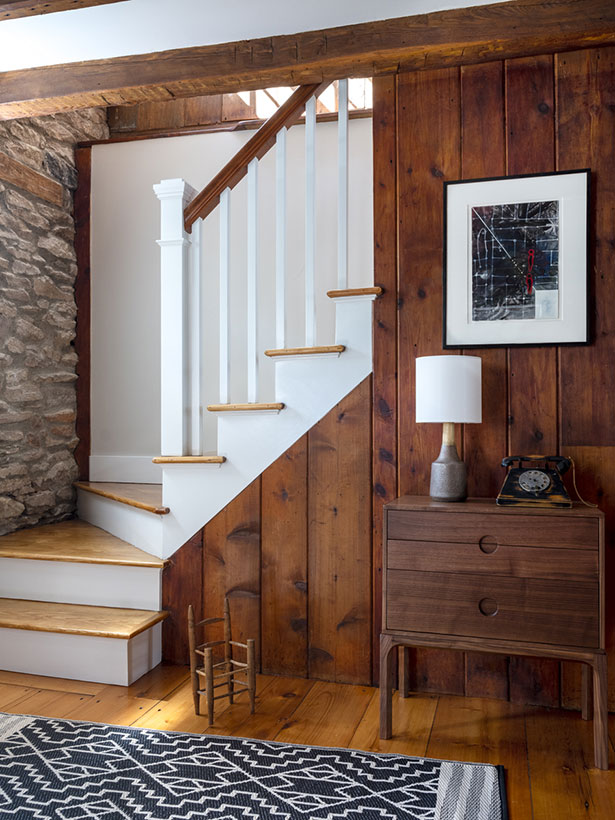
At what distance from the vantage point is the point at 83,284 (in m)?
3.91

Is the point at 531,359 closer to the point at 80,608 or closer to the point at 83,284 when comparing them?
the point at 80,608

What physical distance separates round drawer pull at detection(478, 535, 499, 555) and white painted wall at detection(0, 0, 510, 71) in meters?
1.81

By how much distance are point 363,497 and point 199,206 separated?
1363mm

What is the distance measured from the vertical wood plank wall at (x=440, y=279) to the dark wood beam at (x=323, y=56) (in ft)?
0.35

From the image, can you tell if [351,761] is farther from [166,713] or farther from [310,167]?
[310,167]

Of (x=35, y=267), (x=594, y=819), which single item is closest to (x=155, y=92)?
(x=35, y=267)

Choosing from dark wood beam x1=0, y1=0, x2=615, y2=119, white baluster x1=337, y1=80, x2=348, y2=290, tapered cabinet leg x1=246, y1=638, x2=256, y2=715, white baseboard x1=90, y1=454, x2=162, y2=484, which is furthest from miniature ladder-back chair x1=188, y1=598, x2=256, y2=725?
dark wood beam x1=0, y1=0, x2=615, y2=119

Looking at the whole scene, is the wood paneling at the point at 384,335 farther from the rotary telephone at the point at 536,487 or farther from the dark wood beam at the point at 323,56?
the rotary telephone at the point at 536,487

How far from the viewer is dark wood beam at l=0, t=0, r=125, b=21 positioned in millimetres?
2213

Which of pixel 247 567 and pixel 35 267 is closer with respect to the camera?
pixel 247 567

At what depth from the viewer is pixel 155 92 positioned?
2701mm

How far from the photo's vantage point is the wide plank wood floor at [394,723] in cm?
180

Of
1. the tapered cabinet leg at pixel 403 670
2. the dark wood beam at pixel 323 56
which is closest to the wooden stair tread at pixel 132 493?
the tapered cabinet leg at pixel 403 670

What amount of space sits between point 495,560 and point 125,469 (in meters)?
2.46
